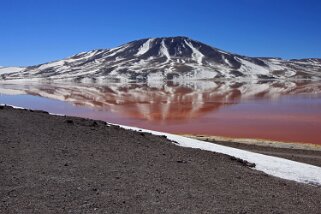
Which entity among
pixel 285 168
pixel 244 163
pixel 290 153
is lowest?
pixel 290 153

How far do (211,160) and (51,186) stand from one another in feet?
17.0

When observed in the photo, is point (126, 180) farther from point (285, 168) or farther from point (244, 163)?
point (285, 168)

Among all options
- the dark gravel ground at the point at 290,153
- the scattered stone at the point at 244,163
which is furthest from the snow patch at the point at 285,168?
the dark gravel ground at the point at 290,153

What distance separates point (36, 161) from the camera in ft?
34.3

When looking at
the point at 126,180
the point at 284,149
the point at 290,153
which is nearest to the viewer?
the point at 126,180

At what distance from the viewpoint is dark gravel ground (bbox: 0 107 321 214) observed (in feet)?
26.2

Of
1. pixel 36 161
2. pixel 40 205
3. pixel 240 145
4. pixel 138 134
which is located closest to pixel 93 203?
pixel 40 205

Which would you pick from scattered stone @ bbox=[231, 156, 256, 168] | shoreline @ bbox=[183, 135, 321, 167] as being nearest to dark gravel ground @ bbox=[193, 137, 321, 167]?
shoreline @ bbox=[183, 135, 321, 167]

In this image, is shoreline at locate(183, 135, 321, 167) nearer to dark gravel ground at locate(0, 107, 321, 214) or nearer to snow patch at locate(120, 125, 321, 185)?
snow patch at locate(120, 125, 321, 185)

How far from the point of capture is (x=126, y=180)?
9398mm

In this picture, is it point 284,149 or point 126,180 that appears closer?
point 126,180

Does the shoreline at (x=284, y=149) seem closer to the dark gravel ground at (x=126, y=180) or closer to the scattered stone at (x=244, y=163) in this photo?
the scattered stone at (x=244, y=163)

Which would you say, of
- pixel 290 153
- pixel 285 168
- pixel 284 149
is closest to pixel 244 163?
pixel 285 168

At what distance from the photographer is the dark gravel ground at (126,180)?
7.99 meters
